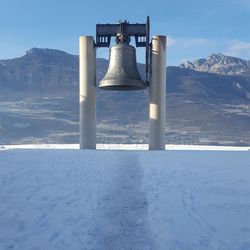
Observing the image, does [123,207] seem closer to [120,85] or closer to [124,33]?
[120,85]

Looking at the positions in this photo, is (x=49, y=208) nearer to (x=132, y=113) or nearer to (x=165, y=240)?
(x=165, y=240)

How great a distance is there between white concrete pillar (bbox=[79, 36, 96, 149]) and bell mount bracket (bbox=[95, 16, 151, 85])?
0.46 m

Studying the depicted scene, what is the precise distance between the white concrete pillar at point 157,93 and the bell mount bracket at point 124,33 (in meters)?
0.34

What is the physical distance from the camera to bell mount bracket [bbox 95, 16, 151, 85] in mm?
18219

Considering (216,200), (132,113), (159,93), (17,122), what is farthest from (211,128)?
(216,200)

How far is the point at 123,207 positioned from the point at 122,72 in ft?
31.9

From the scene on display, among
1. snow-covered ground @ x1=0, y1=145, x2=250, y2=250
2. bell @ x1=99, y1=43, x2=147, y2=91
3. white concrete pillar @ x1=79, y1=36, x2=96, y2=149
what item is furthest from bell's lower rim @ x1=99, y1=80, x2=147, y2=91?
snow-covered ground @ x1=0, y1=145, x2=250, y2=250

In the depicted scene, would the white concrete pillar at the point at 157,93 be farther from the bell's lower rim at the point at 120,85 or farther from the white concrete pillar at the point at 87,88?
the white concrete pillar at the point at 87,88

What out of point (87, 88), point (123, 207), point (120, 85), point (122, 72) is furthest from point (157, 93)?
point (123, 207)

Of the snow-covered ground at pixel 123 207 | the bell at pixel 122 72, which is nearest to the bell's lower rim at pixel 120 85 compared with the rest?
the bell at pixel 122 72

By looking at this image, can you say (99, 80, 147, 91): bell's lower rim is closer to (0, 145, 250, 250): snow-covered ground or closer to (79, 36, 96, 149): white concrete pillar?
(79, 36, 96, 149): white concrete pillar

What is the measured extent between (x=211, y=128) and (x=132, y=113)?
4244 centimetres

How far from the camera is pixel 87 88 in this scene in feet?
61.2

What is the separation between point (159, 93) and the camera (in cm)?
1856
